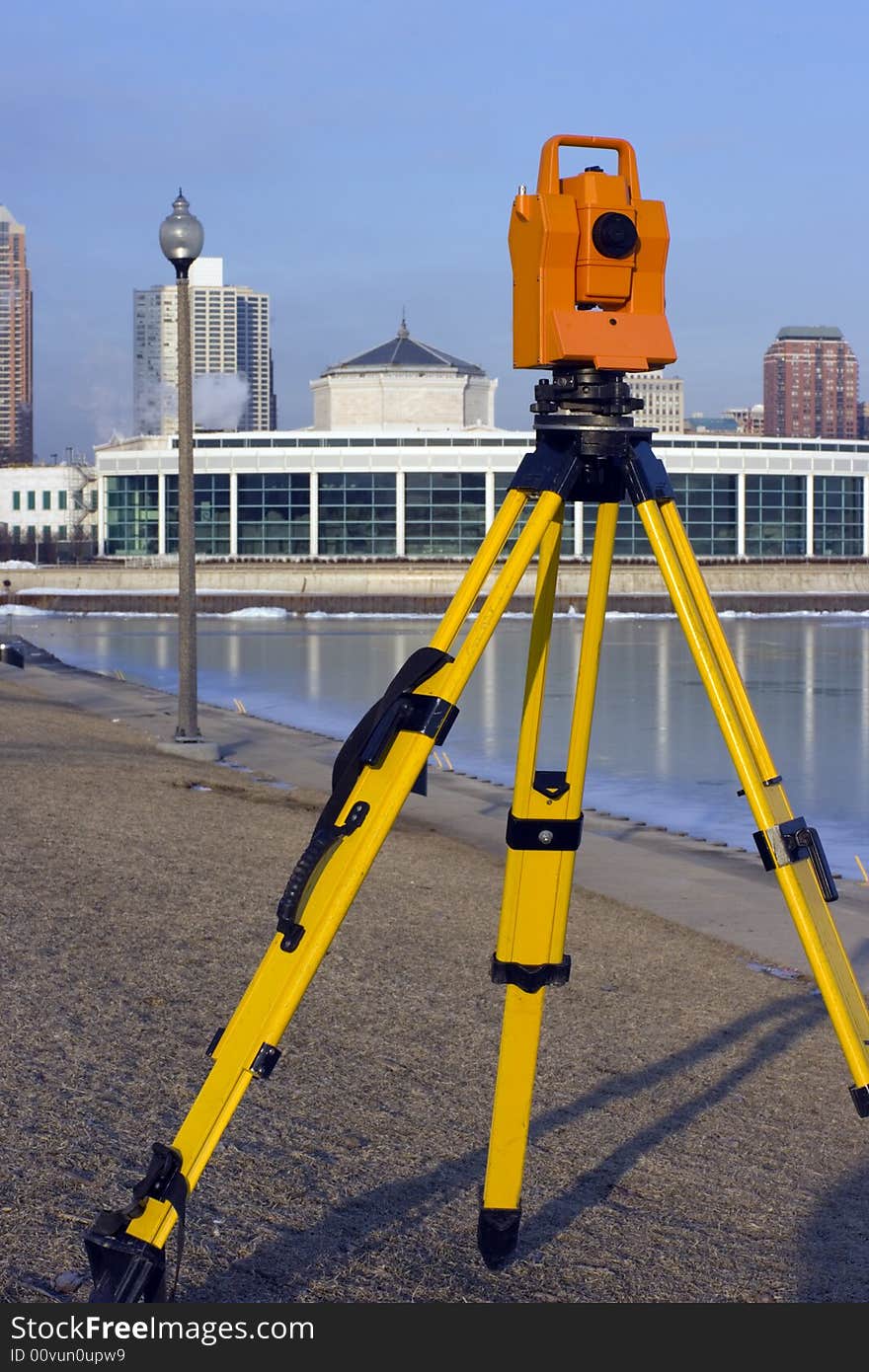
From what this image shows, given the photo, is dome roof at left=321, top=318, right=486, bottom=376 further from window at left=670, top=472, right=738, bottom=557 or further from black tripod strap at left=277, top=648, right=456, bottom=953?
black tripod strap at left=277, top=648, right=456, bottom=953

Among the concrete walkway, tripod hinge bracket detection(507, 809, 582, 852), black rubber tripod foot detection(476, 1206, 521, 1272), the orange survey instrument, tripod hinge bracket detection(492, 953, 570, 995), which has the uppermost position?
the orange survey instrument

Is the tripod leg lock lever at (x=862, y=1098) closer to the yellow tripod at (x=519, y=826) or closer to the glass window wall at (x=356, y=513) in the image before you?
the yellow tripod at (x=519, y=826)

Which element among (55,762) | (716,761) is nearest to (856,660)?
(716,761)

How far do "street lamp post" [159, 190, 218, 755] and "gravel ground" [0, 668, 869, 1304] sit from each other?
7842mm

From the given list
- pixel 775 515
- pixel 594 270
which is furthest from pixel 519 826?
pixel 775 515

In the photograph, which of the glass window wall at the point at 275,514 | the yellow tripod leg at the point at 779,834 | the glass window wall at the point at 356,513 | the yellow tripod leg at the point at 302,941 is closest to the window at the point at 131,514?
the glass window wall at the point at 275,514

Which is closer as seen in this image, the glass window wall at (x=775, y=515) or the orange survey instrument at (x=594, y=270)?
the orange survey instrument at (x=594, y=270)

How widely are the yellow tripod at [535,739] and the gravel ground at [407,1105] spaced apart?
0.48 meters

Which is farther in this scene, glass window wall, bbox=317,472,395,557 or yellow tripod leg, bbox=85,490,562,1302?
glass window wall, bbox=317,472,395,557

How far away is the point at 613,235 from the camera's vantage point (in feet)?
11.4

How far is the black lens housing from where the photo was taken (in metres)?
3.47

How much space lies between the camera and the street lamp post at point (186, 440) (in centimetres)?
1631

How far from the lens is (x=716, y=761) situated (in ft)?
75.3

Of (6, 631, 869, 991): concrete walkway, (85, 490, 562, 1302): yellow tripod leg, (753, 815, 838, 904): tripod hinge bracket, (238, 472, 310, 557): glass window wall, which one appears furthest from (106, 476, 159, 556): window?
(753, 815, 838, 904): tripod hinge bracket
